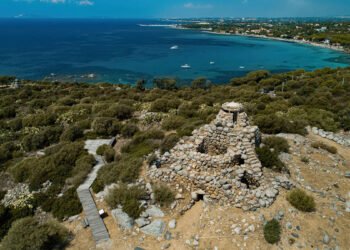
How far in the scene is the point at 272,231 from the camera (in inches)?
318

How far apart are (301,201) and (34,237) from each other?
985cm

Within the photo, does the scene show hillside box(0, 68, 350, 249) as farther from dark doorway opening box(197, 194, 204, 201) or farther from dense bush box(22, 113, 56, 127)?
dark doorway opening box(197, 194, 204, 201)

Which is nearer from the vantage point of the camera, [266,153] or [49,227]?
[49,227]

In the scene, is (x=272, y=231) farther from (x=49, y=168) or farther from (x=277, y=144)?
(x=49, y=168)

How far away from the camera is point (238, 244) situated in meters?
7.98

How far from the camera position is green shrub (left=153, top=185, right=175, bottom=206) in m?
9.73

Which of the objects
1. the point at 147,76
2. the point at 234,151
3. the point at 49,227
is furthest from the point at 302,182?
the point at 147,76

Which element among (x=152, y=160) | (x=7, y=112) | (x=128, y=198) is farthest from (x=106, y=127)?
(x=7, y=112)

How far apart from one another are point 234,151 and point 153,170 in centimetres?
387

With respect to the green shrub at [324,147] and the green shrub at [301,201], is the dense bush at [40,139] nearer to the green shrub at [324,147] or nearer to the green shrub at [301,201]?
the green shrub at [301,201]

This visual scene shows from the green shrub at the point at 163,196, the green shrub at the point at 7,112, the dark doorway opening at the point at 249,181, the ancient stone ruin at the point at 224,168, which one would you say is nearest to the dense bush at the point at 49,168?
the ancient stone ruin at the point at 224,168

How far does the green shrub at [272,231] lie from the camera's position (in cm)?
791

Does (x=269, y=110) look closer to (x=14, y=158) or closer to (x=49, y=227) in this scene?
(x=49, y=227)

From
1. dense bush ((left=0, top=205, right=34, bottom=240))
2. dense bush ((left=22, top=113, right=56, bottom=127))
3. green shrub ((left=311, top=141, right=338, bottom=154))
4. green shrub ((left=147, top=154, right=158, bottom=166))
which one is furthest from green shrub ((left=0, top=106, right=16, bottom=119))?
green shrub ((left=311, top=141, right=338, bottom=154))
